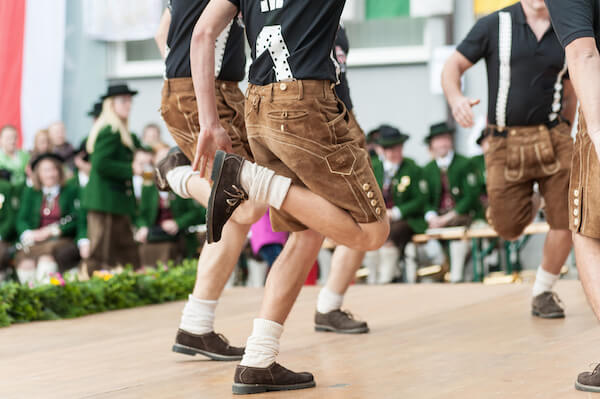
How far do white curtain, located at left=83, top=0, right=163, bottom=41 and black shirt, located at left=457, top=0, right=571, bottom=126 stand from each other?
328 inches

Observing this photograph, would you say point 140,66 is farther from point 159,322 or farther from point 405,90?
point 159,322

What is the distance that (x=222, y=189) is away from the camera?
273 cm

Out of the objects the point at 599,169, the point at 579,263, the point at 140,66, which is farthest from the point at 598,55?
the point at 140,66

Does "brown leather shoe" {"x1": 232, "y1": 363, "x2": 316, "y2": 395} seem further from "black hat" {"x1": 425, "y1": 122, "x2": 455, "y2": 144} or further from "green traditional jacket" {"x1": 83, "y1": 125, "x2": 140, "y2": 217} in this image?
"black hat" {"x1": 425, "y1": 122, "x2": 455, "y2": 144}

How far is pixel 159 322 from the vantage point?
196 inches

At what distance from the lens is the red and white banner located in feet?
40.0

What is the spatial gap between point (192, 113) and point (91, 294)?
2.45 m

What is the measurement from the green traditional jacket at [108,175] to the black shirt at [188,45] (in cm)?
385

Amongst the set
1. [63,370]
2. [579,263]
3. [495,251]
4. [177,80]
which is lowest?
[495,251]

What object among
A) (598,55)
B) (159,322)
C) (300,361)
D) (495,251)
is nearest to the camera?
(598,55)

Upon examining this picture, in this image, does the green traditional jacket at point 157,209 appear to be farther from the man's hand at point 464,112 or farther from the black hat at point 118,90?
the man's hand at point 464,112

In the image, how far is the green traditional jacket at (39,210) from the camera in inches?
337

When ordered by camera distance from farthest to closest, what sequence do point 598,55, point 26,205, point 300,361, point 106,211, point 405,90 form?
point 405,90 → point 26,205 → point 106,211 → point 300,361 → point 598,55

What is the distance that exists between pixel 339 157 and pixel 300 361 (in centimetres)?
100
